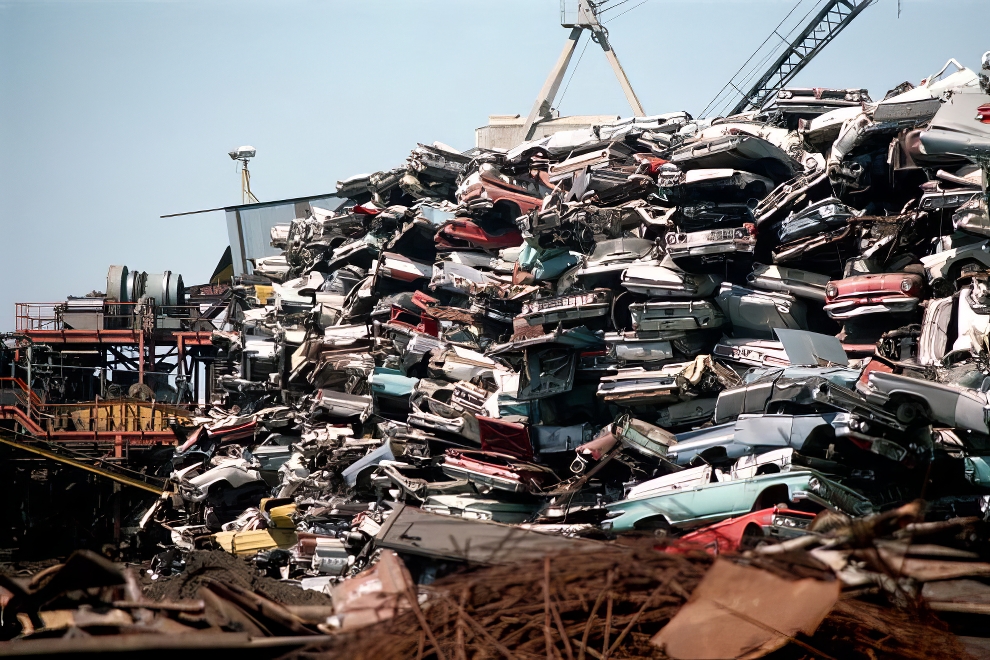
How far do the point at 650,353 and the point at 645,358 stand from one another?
12cm

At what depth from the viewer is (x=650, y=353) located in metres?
16.9

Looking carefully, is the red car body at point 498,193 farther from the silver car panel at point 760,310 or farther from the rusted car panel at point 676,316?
the silver car panel at point 760,310

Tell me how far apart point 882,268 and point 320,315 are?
639 inches

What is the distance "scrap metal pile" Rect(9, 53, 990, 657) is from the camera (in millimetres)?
12375

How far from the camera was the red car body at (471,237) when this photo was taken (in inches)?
952

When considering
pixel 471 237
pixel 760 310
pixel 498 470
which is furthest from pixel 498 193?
pixel 760 310

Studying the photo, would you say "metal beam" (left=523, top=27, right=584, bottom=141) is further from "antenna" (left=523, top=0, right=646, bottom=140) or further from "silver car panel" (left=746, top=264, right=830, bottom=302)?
"silver car panel" (left=746, top=264, right=830, bottom=302)

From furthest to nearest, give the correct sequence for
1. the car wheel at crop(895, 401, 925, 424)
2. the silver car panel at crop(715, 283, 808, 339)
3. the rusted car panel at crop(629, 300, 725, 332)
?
the rusted car panel at crop(629, 300, 725, 332) → the silver car panel at crop(715, 283, 808, 339) → the car wheel at crop(895, 401, 925, 424)

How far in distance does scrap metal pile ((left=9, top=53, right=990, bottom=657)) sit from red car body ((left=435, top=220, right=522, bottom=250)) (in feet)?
0.21

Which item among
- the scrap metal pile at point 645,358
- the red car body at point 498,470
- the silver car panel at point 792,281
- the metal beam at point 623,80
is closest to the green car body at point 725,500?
the scrap metal pile at point 645,358

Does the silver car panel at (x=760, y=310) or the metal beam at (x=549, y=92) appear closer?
the silver car panel at (x=760, y=310)

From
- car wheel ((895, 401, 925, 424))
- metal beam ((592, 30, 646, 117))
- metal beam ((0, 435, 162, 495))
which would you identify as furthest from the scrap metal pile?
metal beam ((592, 30, 646, 117))

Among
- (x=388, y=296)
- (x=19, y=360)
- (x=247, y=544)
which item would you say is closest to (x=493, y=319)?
(x=388, y=296)

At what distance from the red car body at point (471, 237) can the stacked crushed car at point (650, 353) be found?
0.20 feet
